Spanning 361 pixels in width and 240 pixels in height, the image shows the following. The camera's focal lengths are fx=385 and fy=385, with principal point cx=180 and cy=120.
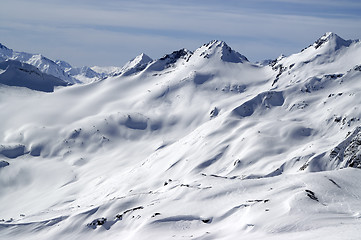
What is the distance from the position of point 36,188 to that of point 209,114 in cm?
8468

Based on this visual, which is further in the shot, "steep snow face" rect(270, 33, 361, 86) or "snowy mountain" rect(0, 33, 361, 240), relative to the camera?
"steep snow face" rect(270, 33, 361, 86)

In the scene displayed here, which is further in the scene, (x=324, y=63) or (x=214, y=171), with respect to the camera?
(x=324, y=63)

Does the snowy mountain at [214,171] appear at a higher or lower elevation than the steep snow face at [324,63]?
lower

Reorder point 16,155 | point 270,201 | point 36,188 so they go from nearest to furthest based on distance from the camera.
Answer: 1. point 270,201
2. point 36,188
3. point 16,155

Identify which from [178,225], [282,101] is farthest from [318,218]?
[282,101]

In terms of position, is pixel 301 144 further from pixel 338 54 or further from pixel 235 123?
pixel 338 54

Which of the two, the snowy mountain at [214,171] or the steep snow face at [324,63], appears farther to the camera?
→ the steep snow face at [324,63]

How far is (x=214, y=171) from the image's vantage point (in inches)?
4537

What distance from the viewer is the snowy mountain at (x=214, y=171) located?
5172 cm

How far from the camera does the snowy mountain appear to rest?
5172cm

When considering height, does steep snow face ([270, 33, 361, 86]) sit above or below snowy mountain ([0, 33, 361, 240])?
above

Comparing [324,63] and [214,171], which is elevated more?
[324,63]

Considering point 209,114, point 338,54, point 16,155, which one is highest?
point 338,54

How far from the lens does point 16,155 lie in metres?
186
